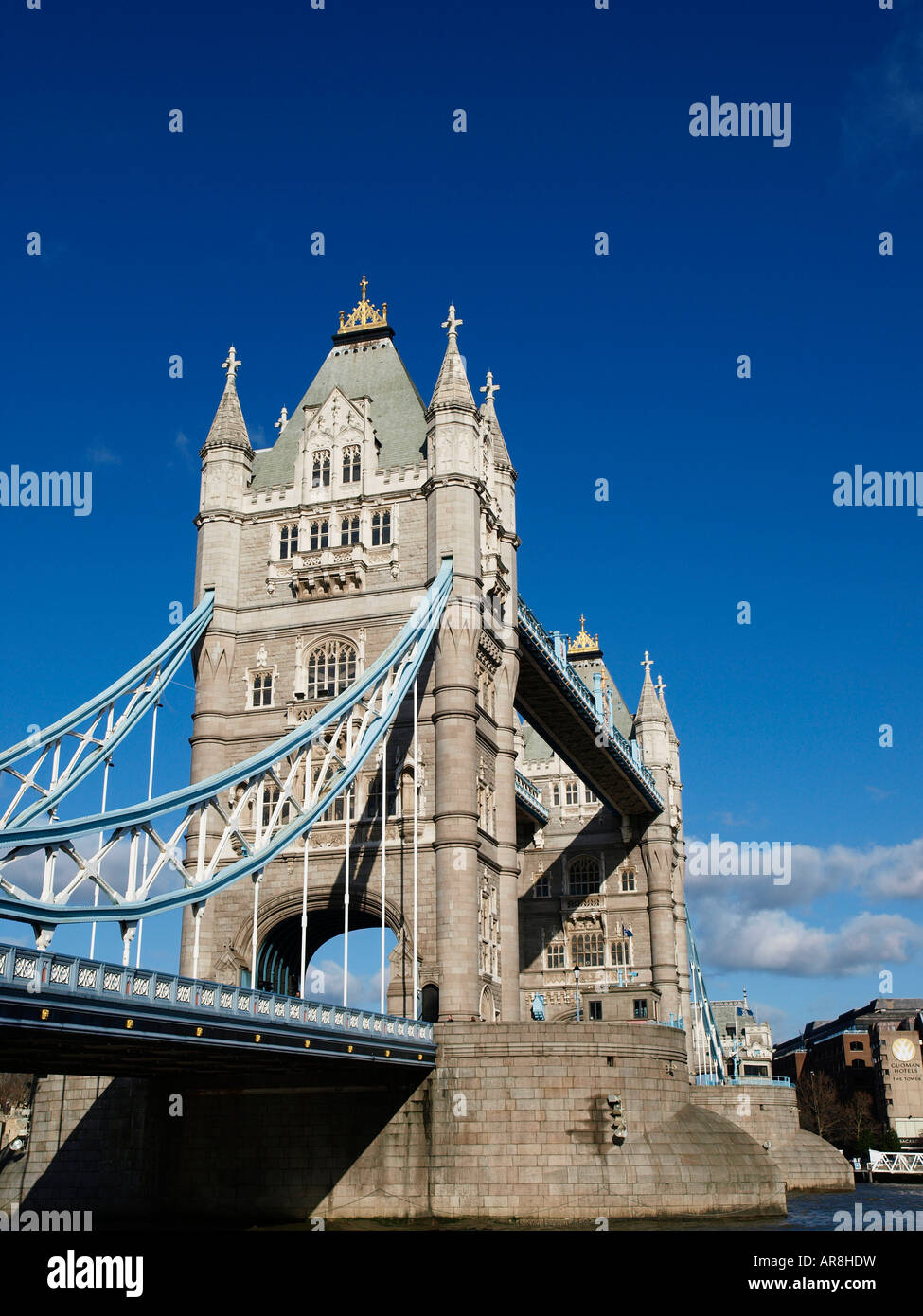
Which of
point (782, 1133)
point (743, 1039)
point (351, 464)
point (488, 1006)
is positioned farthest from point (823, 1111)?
point (351, 464)

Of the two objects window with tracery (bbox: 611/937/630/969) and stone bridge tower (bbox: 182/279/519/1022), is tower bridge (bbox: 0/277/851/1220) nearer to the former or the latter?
stone bridge tower (bbox: 182/279/519/1022)

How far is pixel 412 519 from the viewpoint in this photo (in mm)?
44031

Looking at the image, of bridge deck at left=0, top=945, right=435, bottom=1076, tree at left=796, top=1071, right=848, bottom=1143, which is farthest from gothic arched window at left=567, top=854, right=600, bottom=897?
bridge deck at left=0, top=945, right=435, bottom=1076

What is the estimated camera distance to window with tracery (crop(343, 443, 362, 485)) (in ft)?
150

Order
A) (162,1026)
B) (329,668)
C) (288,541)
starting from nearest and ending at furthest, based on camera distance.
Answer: (162,1026), (329,668), (288,541)

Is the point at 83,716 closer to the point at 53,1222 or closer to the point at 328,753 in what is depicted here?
the point at 328,753

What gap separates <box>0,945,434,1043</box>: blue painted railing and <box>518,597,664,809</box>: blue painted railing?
18.6 metres

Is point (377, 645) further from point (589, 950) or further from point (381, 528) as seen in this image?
point (589, 950)

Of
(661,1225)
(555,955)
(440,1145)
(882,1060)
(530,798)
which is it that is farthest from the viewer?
(882,1060)

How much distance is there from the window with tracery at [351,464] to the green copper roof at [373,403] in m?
0.80

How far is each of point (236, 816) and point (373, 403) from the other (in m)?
21.8

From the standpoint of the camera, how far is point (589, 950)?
70.2 meters
